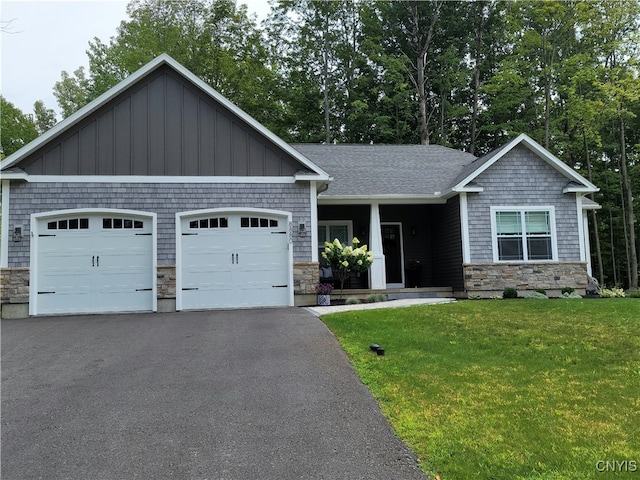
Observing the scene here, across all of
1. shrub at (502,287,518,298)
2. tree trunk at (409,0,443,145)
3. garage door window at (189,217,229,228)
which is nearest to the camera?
garage door window at (189,217,229,228)

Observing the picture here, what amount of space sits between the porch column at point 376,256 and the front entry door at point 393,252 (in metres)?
1.48

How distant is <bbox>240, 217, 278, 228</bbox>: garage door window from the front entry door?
4846mm

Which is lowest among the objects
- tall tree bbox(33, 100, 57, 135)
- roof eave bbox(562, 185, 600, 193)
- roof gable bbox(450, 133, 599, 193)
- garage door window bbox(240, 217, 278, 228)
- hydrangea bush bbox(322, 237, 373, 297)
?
hydrangea bush bbox(322, 237, 373, 297)

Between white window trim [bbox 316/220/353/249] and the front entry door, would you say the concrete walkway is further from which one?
white window trim [bbox 316/220/353/249]

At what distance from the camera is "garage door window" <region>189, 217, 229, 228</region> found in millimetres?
11234

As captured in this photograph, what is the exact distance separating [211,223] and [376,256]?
15.3 feet

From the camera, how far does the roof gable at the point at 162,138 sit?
10750 mm

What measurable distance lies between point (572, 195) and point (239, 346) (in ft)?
34.6

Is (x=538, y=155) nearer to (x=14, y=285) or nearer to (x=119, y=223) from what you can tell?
(x=119, y=223)

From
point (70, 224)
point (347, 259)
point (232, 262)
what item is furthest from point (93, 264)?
point (347, 259)

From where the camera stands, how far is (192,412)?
4.34 meters

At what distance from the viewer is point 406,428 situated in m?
3.80

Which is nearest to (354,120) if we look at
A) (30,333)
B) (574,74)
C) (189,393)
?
(574,74)

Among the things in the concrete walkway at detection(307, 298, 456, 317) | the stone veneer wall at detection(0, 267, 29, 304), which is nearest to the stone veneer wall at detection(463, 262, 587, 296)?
the concrete walkway at detection(307, 298, 456, 317)
